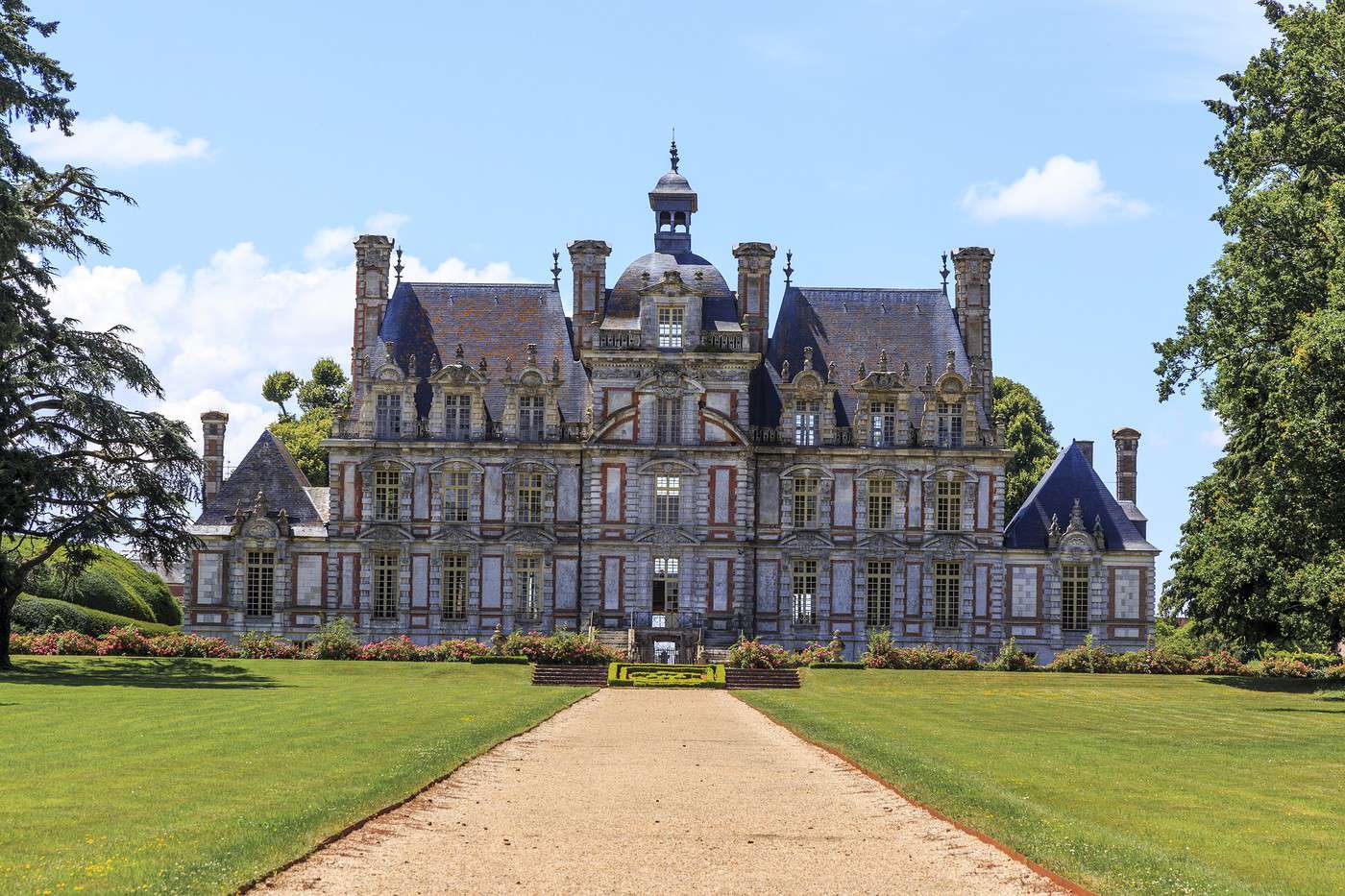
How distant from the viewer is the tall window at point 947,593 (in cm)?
6241

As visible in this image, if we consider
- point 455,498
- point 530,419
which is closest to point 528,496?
point 455,498

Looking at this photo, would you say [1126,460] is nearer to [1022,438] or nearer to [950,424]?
[950,424]

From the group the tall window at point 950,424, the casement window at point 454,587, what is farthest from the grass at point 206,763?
the tall window at point 950,424

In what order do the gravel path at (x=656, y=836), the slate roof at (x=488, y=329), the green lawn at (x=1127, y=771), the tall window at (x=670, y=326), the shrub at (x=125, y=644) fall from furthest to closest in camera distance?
the slate roof at (x=488, y=329) → the tall window at (x=670, y=326) → the shrub at (x=125, y=644) → the green lawn at (x=1127, y=771) → the gravel path at (x=656, y=836)

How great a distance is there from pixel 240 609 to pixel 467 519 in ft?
29.4

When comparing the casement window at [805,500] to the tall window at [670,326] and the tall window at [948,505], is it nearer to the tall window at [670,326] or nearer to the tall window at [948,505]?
the tall window at [948,505]

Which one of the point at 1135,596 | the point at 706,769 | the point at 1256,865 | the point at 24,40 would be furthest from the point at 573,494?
the point at 1256,865

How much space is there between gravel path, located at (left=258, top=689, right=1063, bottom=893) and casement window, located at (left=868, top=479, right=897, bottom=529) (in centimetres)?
3804

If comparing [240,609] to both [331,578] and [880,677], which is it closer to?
[331,578]

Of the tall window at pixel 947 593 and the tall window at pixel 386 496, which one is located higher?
the tall window at pixel 386 496

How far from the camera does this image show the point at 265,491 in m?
63.2

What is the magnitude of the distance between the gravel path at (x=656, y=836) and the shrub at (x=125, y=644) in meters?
30.4

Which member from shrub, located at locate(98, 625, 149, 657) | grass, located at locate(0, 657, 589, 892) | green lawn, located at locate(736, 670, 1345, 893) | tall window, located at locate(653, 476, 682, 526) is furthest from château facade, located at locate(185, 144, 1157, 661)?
grass, located at locate(0, 657, 589, 892)

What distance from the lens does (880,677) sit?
49.4 metres
